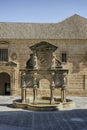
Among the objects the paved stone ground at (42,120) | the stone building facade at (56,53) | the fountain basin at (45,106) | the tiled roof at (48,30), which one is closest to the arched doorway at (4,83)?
the stone building facade at (56,53)

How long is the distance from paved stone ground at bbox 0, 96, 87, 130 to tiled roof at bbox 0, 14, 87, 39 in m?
14.6

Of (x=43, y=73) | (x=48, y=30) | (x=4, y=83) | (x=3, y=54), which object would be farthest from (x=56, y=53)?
(x=43, y=73)

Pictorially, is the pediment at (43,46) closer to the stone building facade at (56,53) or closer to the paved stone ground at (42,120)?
the paved stone ground at (42,120)

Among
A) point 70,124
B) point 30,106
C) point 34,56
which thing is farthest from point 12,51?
point 70,124

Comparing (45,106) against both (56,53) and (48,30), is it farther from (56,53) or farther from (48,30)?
(48,30)

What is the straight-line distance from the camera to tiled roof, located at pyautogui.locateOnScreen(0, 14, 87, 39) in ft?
126

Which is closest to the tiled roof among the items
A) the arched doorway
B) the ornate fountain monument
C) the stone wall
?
the stone wall

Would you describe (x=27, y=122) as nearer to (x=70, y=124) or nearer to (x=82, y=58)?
(x=70, y=124)

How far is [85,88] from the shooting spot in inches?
1508

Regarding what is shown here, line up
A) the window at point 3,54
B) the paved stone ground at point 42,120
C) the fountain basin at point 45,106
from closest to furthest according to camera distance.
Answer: the paved stone ground at point 42,120
the fountain basin at point 45,106
the window at point 3,54

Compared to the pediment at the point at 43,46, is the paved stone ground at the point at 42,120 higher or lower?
lower

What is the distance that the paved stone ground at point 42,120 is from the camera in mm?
18453

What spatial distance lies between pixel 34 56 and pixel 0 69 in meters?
11.3

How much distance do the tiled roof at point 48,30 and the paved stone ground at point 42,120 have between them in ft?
48.0
